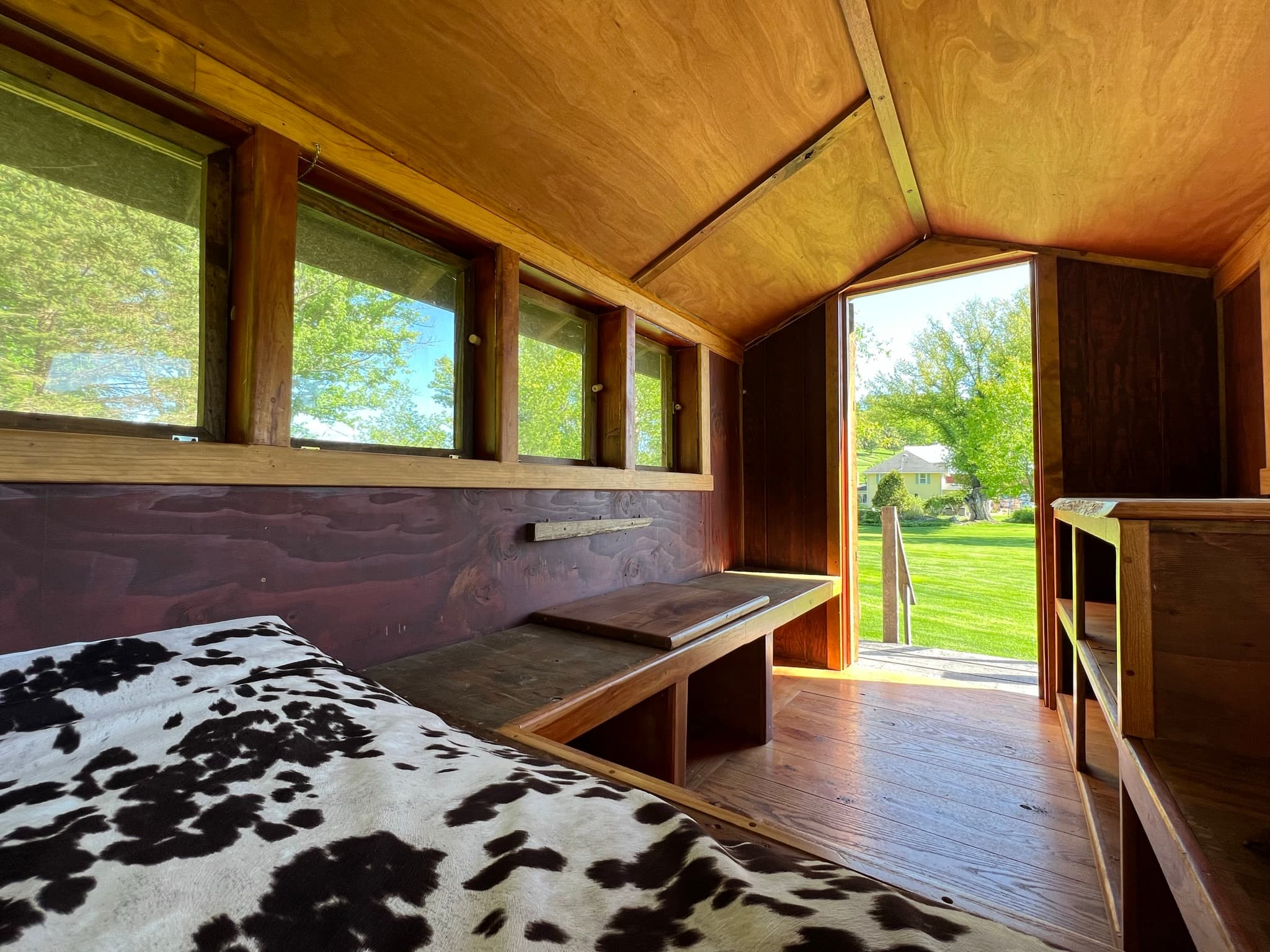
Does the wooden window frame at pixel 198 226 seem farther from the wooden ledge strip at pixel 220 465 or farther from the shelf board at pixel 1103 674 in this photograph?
the shelf board at pixel 1103 674

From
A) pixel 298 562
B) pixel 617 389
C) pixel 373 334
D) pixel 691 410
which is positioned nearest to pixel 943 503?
pixel 691 410

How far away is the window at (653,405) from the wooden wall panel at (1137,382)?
5.74ft

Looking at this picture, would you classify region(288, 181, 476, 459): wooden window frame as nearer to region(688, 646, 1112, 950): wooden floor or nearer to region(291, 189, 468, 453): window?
region(291, 189, 468, 453): window

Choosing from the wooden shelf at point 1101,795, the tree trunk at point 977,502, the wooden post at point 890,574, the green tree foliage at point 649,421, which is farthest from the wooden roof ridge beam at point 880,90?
the tree trunk at point 977,502

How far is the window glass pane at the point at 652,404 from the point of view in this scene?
8.66ft

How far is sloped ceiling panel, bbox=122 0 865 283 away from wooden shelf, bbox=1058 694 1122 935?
71.1 inches

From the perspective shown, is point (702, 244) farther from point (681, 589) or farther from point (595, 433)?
point (681, 589)

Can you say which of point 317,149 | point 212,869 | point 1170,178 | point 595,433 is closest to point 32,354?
point 317,149

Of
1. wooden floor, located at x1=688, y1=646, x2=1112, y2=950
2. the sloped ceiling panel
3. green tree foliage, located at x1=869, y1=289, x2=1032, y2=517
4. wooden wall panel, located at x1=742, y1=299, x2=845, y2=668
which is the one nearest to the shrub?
green tree foliage, located at x1=869, y1=289, x2=1032, y2=517

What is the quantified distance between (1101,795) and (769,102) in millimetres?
2226

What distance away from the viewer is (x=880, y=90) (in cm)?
164

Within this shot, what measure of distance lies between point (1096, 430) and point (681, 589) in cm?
188

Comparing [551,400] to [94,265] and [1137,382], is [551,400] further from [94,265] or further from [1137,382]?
[1137,382]

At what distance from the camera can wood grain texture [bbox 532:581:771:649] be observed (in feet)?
5.29
